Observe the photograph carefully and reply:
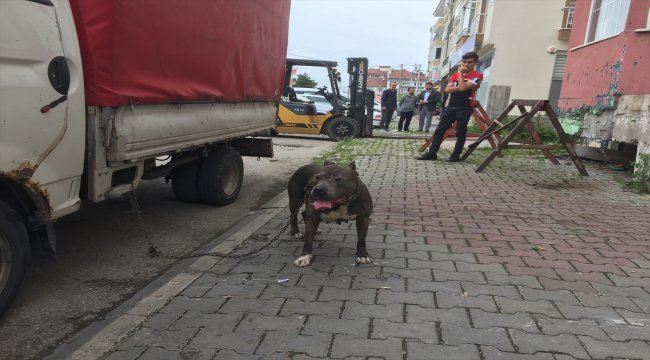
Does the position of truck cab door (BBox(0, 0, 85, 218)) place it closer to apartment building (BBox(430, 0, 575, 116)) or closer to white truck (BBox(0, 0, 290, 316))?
white truck (BBox(0, 0, 290, 316))

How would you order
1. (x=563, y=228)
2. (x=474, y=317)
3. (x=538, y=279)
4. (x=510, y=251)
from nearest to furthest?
1. (x=474, y=317)
2. (x=538, y=279)
3. (x=510, y=251)
4. (x=563, y=228)

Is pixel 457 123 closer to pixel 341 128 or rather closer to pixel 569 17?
pixel 341 128

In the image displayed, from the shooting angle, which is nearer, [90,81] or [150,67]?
[90,81]

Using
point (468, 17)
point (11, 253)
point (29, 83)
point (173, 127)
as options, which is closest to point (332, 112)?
point (173, 127)

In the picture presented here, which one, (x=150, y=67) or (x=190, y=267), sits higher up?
(x=150, y=67)

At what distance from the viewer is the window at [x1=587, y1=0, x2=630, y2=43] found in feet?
29.9

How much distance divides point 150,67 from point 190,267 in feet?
5.28

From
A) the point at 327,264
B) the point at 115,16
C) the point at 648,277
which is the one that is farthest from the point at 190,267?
the point at 648,277

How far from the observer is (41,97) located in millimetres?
2760

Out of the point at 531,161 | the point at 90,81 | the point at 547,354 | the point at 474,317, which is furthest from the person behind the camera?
the point at 531,161

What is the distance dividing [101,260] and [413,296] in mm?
2547

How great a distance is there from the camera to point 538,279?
3424 millimetres

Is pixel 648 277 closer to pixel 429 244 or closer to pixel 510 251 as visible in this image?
pixel 510 251

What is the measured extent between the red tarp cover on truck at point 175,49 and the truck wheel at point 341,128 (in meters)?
8.37
